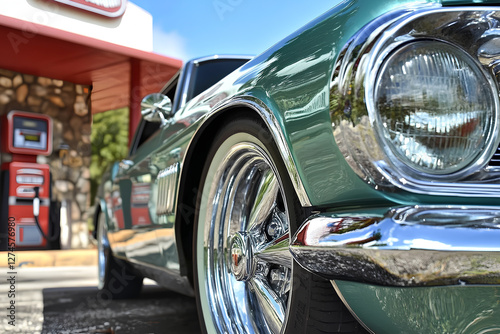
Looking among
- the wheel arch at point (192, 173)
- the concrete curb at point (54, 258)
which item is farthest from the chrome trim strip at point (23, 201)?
the wheel arch at point (192, 173)

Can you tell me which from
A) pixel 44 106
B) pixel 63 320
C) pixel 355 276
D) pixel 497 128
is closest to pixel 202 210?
pixel 355 276

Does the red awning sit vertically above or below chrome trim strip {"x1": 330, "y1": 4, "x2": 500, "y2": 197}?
above

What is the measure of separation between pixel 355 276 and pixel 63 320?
2.31m

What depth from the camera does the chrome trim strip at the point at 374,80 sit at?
0.96 metres

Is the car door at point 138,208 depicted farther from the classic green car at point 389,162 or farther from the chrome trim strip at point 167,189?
the classic green car at point 389,162

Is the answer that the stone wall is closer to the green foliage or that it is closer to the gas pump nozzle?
the green foliage

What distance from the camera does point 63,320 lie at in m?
2.75

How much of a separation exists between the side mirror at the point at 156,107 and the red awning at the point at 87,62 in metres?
4.21

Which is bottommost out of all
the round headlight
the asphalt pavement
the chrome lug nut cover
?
the asphalt pavement

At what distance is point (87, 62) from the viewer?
25.0 feet

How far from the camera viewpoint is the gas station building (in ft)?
23.2

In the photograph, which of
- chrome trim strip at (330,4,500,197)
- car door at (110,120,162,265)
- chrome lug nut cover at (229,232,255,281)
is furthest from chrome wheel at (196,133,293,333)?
car door at (110,120,162,265)

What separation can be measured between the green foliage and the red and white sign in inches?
65.3

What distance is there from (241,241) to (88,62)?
22.2 ft
